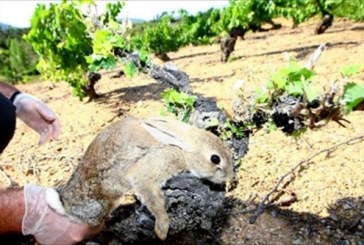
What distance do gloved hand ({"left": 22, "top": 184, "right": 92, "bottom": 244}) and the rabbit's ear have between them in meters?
0.74

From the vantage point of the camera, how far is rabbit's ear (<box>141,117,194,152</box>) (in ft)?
6.51

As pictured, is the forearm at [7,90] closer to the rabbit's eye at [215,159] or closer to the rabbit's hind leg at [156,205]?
the rabbit's hind leg at [156,205]

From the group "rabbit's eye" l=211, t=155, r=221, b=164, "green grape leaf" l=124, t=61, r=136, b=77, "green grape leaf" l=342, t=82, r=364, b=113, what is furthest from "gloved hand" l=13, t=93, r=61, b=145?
"green grape leaf" l=342, t=82, r=364, b=113

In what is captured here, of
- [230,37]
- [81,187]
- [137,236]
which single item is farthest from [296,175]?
[230,37]

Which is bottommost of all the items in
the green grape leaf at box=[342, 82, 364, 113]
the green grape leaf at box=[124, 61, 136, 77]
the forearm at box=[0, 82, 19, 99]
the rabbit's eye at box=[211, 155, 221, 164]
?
the rabbit's eye at box=[211, 155, 221, 164]

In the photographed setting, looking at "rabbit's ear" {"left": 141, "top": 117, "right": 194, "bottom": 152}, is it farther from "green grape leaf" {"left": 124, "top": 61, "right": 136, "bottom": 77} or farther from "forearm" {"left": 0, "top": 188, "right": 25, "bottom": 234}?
"green grape leaf" {"left": 124, "top": 61, "right": 136, "bottom": 77}

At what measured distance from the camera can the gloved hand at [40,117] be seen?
275 cm

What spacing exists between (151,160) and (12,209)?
0.87 meters

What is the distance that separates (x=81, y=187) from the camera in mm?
2248

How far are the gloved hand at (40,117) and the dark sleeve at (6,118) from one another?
0.08 metres

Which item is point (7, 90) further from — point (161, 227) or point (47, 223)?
point (161, 227)

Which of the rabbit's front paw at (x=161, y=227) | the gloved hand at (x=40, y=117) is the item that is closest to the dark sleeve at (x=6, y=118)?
the gloved hand at (x=40, y=117)

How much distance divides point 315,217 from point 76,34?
4.42 m

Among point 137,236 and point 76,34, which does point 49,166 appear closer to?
point 137,236
